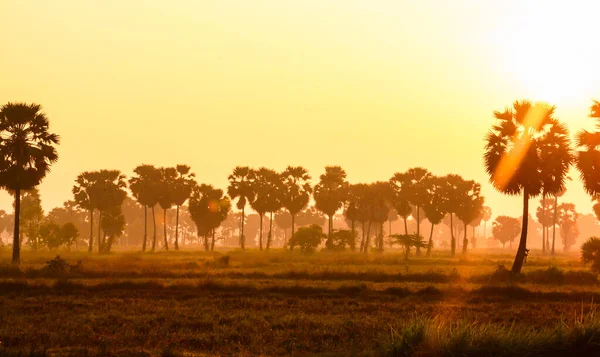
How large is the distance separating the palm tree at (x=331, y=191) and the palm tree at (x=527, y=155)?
61972mm

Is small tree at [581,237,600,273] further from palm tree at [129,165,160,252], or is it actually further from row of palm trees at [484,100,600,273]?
palm tree at [129,165,160,252]

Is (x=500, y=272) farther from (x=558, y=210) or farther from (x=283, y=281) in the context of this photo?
(x=558, y=210)

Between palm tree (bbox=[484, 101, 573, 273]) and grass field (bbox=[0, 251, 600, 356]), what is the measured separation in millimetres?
7731

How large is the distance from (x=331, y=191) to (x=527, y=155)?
64408 mm

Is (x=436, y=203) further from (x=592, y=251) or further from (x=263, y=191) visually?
(x=592, y=251)

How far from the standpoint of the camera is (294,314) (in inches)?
868

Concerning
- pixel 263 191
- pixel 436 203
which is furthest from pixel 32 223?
pixel 436 203

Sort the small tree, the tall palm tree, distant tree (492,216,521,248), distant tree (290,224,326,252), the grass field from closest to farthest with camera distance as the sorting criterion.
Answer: the grass field, the small tree, distant tree (290,224,326,252), the tall palm tree, distant tree (492,216,521,248)

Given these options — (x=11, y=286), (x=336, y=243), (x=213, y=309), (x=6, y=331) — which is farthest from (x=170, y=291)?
(x=336, y=243)

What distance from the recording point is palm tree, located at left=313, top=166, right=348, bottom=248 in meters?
106

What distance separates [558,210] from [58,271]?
155 metres

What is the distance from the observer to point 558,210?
162125 mm

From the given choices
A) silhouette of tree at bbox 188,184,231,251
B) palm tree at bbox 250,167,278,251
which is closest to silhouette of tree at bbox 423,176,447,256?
palm tree at bbox 250,167,278,251

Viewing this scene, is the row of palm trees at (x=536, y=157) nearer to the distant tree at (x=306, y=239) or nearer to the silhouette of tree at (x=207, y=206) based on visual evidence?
the distant tree at (x=306, y=239)
